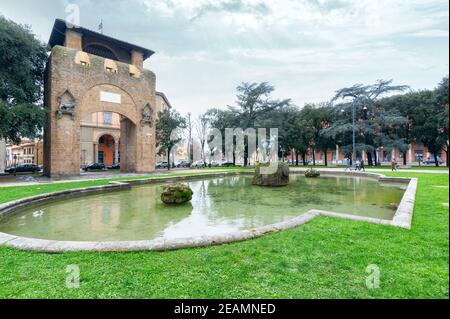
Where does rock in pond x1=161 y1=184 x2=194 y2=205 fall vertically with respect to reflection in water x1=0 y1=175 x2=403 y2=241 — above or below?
above

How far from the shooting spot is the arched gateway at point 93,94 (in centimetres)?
2038

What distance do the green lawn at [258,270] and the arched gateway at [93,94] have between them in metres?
19.7

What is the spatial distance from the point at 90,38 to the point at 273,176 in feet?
70.3

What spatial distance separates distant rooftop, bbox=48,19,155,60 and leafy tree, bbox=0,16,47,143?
8.99 ft

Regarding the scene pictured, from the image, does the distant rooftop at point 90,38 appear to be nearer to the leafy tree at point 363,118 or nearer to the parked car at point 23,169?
the parked car at point 23,169

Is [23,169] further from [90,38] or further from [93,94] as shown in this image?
[90,38]

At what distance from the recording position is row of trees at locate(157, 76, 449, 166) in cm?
3231

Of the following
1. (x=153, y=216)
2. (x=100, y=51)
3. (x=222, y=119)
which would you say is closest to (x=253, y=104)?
(x=222, y=119)

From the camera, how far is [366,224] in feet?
16.3

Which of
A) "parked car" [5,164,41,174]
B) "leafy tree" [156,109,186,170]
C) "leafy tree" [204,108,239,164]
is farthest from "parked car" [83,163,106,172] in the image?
"leafy tree" [204,108,239,164]

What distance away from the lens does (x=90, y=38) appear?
23.8m

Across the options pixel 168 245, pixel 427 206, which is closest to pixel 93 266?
pixel 168 245

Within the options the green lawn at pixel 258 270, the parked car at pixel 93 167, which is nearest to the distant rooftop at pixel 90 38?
the parked car at pixel 93 167

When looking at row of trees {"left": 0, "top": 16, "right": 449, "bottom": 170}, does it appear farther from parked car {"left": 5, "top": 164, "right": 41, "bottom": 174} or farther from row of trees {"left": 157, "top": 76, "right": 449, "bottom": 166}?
parked car {"left": 5, "top": 164, "right": 41, "bottom": 174}
